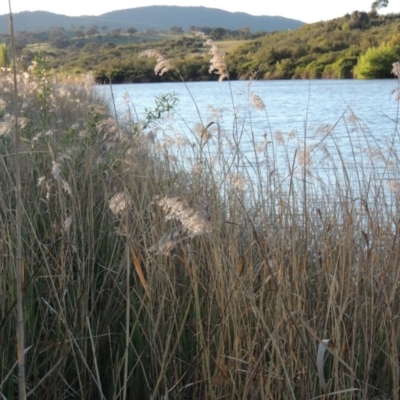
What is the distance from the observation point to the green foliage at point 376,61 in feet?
85.0

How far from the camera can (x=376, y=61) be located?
85.3ft

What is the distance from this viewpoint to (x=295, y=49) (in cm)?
2819

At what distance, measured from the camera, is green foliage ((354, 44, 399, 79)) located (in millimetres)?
25906

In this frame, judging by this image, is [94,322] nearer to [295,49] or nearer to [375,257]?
[375,257]

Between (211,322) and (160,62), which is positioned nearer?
(211,322)

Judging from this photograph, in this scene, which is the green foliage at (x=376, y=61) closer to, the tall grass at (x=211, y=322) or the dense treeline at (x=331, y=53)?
the dense treeline at (x=331, y=53)

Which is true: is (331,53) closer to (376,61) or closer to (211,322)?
(376,61)

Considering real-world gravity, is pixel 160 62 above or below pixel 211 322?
above

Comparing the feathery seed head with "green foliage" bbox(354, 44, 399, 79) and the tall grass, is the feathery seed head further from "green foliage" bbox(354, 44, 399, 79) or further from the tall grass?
"green foliage" bbox(354, 44, 399, 79)

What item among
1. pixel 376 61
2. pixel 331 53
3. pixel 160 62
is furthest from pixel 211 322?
pixel 331 53

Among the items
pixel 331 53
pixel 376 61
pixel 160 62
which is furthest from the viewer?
pixel 331 53

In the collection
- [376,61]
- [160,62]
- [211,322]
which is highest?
[160,62]

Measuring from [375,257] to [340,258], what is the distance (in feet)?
0.60

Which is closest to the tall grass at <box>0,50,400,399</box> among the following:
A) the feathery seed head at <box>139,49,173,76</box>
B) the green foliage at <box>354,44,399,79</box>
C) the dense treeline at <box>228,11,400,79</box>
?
the feathery seed head at <box>139,49,173,76</box>
